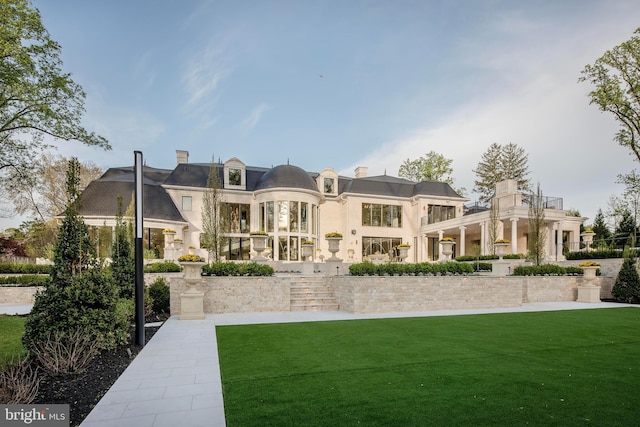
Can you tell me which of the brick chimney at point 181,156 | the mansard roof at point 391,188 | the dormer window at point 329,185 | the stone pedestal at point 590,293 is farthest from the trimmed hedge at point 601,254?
the brick chimney at point 181,156

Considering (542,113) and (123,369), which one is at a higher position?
(542,113)

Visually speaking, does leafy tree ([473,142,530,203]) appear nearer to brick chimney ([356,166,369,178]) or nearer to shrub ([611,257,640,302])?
brick chimney ([356,166,369,178])

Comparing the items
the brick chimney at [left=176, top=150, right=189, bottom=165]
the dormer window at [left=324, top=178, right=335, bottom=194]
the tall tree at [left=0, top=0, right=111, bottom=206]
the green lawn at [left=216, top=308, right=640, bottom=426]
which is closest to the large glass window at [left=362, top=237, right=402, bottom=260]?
the dormer window at [left=324, top=178, right=335, bottom=194]

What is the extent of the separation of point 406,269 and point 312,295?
3725 millimetres

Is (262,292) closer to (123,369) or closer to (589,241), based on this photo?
(123,369)

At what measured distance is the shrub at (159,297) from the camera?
10805 mm

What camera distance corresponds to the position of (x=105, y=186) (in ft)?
67.9

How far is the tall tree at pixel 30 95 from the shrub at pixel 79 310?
9.51 metres

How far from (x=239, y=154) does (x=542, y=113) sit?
67.9 ft

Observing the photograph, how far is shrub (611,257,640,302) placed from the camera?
14.4 metres

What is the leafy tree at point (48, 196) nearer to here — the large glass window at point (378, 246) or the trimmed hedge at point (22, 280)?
the trimmed hedge at point (22, 280)

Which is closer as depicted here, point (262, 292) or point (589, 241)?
point (262, 292)

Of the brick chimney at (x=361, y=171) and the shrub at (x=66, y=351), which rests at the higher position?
the brick chimney at (x=361, y=171)

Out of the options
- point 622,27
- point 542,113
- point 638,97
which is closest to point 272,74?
point 542,113
